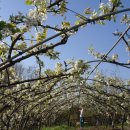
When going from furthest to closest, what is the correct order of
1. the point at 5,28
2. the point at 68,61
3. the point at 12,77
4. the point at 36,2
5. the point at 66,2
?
the point at 12,77, the point at 68,61, the point at 66,2, the point at 36,2, the point at 5,28

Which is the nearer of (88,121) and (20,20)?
(20,20)

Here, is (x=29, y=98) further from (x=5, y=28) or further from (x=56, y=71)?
(x=5, y=28)

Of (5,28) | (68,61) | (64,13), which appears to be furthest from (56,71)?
(5,28)

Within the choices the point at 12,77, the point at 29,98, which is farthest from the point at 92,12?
the point at 12,77

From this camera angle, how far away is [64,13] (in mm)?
6039

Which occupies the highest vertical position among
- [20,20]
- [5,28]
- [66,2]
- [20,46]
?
[66,2]

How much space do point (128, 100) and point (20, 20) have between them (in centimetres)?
1226

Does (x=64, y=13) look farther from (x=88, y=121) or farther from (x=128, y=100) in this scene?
(x=88, y=121)

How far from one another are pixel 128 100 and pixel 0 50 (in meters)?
10.1

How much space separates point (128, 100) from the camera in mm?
15758

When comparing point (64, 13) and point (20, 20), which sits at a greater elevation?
point (64, 13)

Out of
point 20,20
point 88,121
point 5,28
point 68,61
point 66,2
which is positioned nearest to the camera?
point 5,28

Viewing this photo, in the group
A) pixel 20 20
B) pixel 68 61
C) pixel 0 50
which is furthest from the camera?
pixel 68 61

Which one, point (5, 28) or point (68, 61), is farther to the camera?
point (68, 61)
